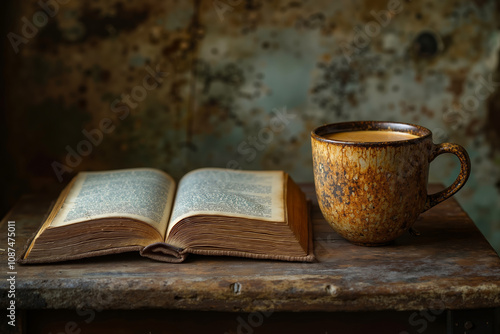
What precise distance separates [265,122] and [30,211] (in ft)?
2.54

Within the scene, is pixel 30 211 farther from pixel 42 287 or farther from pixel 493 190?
pixel 493 190

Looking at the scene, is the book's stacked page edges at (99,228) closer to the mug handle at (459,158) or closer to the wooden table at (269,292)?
the wooden table at (269,292)

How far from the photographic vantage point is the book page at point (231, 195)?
91cm

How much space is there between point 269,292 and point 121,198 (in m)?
0.33

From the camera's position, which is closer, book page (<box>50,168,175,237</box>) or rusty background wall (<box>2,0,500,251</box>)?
book page (<box>50,168,175,237</box>)

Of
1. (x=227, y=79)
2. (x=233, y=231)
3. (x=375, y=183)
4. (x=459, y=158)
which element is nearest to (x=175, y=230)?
(x=233, y=231)

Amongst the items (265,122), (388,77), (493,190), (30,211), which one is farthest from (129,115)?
(493,190)

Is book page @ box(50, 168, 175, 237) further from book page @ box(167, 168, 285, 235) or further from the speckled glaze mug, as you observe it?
the speckled glaze mug

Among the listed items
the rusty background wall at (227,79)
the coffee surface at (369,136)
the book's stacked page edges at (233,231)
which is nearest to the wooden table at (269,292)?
the book's stacked page edges at (233,231)

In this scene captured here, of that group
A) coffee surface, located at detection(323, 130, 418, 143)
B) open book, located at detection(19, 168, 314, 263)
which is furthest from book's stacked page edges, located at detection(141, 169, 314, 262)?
coffee surface, located at detection(323, 130, 418, 143)

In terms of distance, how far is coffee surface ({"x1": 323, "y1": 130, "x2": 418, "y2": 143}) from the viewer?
0.96 m

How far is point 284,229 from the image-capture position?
0.89 metres

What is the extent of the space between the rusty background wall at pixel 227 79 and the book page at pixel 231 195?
22.6 inches

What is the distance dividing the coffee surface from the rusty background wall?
70 centimetres
